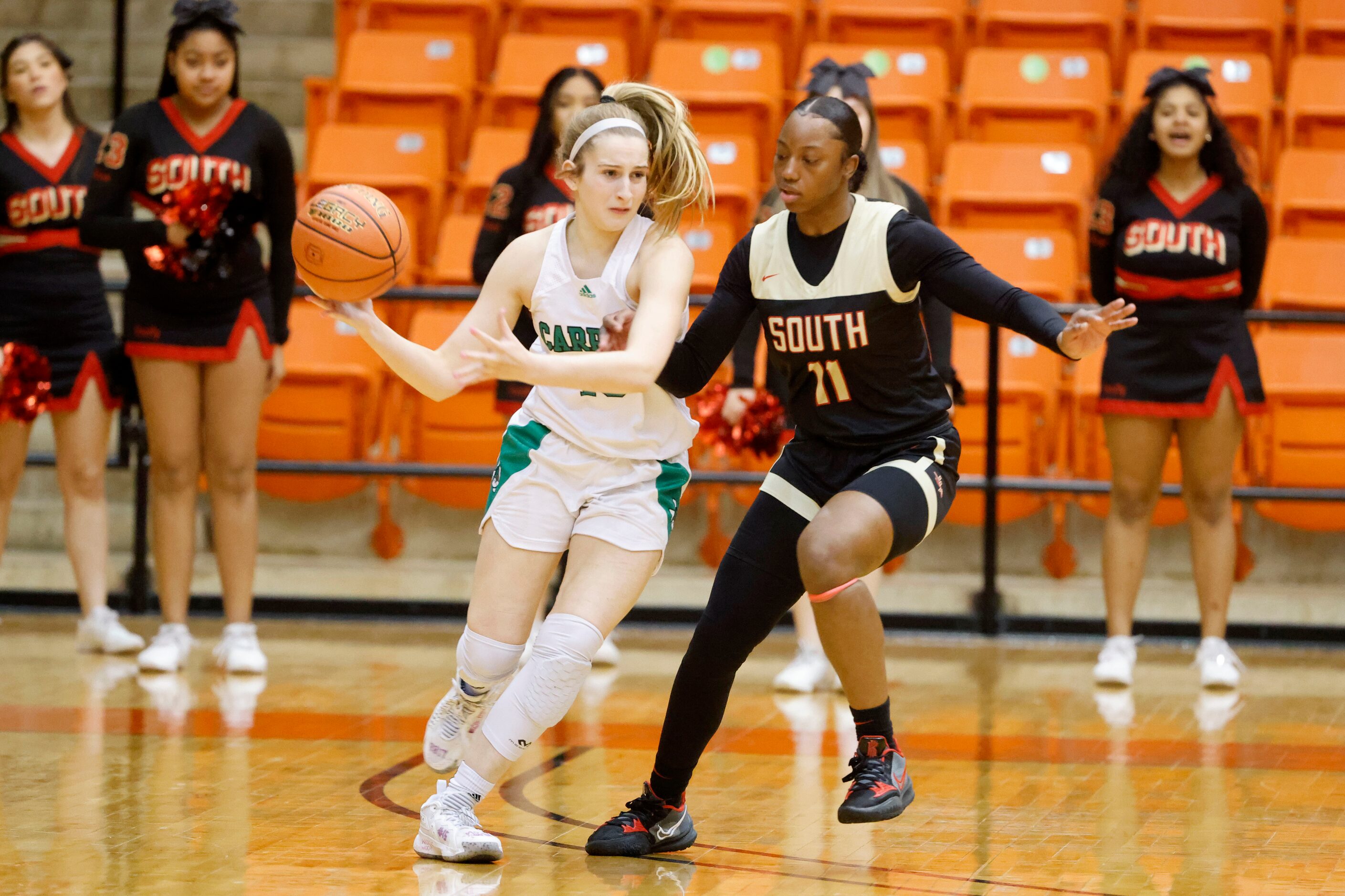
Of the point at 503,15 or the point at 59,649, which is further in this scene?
the point at 503,15

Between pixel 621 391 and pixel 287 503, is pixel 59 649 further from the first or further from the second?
pixel 621 391

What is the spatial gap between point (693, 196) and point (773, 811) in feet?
4.85

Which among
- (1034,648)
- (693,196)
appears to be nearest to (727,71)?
(1034,648)

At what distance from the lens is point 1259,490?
620 cm

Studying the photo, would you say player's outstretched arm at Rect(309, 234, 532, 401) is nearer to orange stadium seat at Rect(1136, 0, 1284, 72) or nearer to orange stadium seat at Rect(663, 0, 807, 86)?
orange stadium seat at Rect(663, 0, 807, 86)

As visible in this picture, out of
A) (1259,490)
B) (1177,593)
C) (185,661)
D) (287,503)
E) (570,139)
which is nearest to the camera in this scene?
(570,139)

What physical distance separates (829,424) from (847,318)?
9.6 inches

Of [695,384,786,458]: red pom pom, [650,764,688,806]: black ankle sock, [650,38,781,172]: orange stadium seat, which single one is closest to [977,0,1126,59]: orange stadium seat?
[650,38,781,172]: orange stadium seat

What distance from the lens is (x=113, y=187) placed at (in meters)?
5.42

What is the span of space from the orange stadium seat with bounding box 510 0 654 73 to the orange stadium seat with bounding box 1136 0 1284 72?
8.61 feet

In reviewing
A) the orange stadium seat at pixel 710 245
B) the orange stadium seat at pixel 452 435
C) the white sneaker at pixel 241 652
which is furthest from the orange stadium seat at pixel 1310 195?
the white sneaker at pixel 241 652

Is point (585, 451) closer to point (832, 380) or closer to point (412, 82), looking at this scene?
point (832, 380)

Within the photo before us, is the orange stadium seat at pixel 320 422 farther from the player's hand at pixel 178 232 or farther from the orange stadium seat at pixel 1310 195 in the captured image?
the orange stadium seat at pixel 1310 195

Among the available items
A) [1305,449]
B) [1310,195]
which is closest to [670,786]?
[1305,449]
